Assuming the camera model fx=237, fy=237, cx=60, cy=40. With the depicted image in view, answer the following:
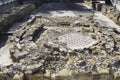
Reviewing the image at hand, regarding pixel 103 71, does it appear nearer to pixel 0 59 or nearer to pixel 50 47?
pixel 50 47

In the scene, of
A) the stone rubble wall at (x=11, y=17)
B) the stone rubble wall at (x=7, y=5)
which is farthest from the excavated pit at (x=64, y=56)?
the stone rubble wall at (x=7, y=5)

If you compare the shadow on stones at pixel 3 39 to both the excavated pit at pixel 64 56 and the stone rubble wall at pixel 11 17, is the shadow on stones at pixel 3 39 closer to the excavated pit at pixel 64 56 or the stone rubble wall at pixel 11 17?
the stone rubble wall at pixel 11 17

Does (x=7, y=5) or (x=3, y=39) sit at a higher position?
(x=3, y=39)

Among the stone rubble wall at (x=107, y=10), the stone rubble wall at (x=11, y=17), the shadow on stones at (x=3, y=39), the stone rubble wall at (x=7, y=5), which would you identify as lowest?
the stone rubble wall at (x=107, y=10)

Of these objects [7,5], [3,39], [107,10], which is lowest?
[107,10]

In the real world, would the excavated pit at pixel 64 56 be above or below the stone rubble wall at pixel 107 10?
above

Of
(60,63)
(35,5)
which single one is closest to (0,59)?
(60,63)

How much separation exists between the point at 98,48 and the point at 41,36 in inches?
93.9

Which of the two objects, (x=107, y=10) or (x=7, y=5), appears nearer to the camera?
(x=107, y=10)

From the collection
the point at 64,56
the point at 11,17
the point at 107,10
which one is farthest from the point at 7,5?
the point at 64,56

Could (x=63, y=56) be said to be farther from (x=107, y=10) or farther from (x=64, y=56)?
(x=107, y=10)

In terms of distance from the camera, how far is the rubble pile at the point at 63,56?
5160mm

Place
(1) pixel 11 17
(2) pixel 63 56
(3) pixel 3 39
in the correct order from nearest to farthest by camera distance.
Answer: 1. (2) pixel 63 56
2. (3) pixel 3 39
3. (1) pixel 11 17

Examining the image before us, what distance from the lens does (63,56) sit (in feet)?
20.4
